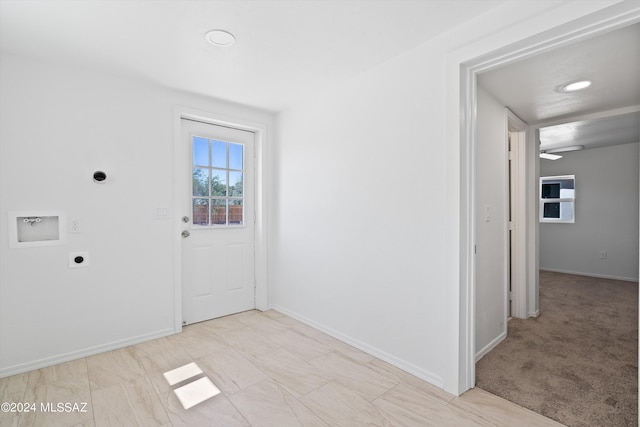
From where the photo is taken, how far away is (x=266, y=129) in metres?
3.72

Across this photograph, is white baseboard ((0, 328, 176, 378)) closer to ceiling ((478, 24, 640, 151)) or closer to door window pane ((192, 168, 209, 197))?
door window pane ((192, 168, 209, 197))

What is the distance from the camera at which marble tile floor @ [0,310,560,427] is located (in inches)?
72.1

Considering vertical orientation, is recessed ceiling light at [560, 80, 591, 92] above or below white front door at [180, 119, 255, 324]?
above

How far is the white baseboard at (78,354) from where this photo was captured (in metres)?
2.32

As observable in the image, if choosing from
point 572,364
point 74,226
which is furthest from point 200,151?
point 572,364

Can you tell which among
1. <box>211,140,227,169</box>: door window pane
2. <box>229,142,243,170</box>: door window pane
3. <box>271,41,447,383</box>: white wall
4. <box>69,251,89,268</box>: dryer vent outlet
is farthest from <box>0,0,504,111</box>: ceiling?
<box>69,251,89,268</box>: dryer vent outlet

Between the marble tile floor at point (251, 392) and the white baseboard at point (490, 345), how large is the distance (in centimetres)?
55

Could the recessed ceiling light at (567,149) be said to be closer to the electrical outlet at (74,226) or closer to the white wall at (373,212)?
the white wall at (373,212)

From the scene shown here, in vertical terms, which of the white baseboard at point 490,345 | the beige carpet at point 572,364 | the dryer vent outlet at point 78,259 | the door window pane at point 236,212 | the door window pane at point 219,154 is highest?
the door window pane at point 219,154

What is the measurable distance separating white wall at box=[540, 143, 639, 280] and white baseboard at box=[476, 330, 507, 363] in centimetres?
419

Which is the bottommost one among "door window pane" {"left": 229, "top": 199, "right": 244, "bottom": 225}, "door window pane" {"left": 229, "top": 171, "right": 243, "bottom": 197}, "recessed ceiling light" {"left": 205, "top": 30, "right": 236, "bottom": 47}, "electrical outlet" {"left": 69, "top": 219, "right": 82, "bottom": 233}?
"electrical outlet" {"left": 69, "top": 219, "right": 82, "bottom": 233}

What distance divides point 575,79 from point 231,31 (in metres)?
2.55

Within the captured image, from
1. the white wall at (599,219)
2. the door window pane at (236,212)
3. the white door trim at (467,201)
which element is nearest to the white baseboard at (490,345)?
the white door trim at (467,201)

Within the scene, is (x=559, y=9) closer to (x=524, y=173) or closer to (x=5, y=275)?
(x=524, y=173)
